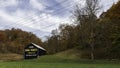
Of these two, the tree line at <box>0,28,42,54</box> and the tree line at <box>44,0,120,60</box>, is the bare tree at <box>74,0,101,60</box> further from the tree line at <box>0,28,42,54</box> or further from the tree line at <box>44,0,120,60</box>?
the tree line at <box>0,28,42,54</box>

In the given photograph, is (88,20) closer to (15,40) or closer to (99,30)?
(99,30)

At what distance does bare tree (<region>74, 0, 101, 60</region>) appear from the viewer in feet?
207

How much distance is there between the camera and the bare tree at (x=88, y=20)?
63.0 meters

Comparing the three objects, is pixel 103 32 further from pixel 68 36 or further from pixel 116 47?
pixel 68 36

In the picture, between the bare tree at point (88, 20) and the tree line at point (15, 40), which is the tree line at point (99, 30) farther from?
the tree line at point (15, 40)

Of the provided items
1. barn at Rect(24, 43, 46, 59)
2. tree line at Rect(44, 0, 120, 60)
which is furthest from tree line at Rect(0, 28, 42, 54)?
tree line at Rect(44, 0, 120, 60)

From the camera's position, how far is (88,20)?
211 feet

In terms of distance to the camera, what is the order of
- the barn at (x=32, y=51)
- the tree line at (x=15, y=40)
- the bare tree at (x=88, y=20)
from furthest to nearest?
the tree line at (x=15, y=40)
the barn at (x=32, y=51)
the bare tree at (x=88, y=20)

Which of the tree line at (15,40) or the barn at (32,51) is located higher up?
the tree line at (15,40)

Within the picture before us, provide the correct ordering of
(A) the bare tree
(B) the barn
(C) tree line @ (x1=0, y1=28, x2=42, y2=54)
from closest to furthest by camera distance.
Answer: (A) the bare tree → (B) the barn → (C) tree line @ (x1=0, y1=28, x2=42, y2=54)

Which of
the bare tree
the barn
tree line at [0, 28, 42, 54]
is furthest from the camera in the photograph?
tree line at [0, 28, 42, 54]

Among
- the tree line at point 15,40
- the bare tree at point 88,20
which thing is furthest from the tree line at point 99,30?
the tree line at point 15,40

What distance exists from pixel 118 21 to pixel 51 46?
3518 cm

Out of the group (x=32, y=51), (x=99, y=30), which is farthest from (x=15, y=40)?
(x=99, y=30)
